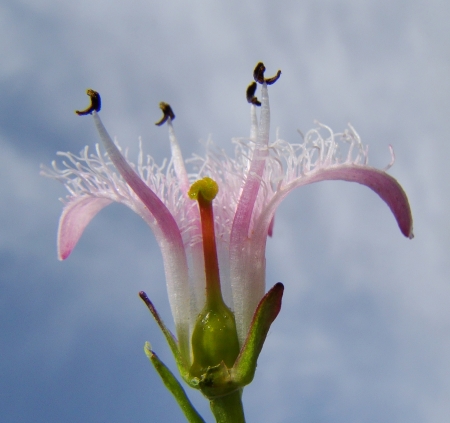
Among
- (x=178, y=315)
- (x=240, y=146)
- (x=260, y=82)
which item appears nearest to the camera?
(x=178, y=315)

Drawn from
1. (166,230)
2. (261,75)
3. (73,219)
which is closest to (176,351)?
(166,230)

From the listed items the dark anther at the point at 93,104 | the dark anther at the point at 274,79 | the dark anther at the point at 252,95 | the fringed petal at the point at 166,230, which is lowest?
the fringed petal at the point at 166,230

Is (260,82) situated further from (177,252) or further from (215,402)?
(215,402)

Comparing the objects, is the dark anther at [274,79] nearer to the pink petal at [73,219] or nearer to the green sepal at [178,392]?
the pink petal at [73,219]

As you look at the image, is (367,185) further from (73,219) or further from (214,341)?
(73,219)

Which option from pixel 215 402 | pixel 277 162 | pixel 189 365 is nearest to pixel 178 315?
pixel 189 365

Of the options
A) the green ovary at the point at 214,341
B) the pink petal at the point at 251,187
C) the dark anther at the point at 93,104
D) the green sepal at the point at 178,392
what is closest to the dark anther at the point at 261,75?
the pink petal at the point at 251,187
